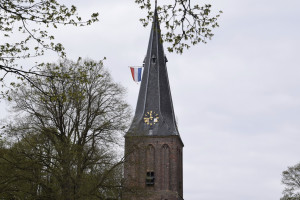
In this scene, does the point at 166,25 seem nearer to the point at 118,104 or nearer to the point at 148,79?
the point at 118,104

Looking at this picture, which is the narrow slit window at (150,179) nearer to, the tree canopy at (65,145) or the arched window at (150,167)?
the arched window at (150,167)

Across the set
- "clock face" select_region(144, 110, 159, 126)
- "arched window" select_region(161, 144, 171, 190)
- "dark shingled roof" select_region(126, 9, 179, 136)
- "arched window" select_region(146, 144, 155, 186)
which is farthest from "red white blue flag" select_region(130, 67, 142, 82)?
"arched window" select_region(161, 144, 171, 190)

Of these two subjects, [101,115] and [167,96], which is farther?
[167,96]

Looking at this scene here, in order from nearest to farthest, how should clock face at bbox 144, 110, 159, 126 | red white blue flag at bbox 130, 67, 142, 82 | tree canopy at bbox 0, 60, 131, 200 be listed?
1. tree canopy at bbox 0, 60, 131, 200
2. clock face at bbox 144, 110, 159, 126
3. red white blue flag at bbox 130, 67, 142, 82

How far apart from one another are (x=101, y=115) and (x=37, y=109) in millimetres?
3558

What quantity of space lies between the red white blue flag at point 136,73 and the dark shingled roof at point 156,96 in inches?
26.0

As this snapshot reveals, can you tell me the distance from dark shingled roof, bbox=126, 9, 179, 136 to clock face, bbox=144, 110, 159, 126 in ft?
0.50

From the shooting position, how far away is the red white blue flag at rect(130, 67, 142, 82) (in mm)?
55656

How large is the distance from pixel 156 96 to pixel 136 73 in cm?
367

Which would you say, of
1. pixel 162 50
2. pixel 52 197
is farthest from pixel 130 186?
pixel 162 50

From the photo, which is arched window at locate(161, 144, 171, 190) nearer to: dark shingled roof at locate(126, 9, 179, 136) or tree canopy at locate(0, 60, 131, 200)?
dark shingled roof at locate(126, 9, 179, 136)

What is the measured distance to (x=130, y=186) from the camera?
1083 inches

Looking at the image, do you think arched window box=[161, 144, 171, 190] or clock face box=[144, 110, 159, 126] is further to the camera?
clock face box=[144, 110, 159, 126]

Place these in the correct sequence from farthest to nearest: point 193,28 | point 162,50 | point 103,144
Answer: point 162,50
point 103,144
point 193,28
